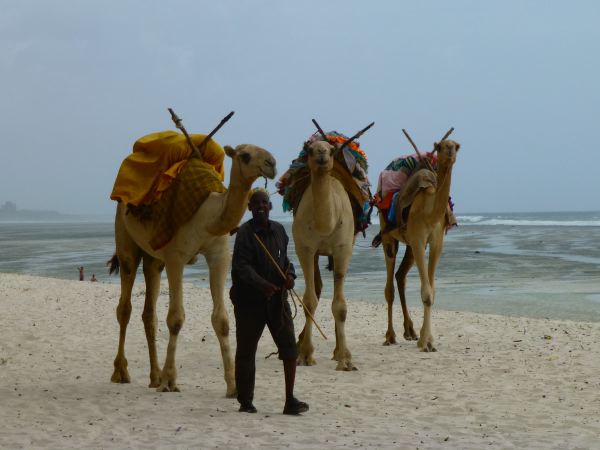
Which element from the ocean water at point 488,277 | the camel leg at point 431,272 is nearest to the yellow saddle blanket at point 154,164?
the camel leg at point 431,272

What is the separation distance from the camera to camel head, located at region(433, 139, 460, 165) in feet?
Result: 33.1

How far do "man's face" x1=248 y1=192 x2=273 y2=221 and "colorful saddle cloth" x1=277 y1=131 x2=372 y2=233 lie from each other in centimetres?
326

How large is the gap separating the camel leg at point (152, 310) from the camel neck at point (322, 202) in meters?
1.76

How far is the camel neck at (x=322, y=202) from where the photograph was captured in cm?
857

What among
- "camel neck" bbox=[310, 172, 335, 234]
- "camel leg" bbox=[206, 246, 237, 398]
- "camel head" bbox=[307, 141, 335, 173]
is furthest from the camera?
"camel neck" bbox=[310, 172, 335, 234]

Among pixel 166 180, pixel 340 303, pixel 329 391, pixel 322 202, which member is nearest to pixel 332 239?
pixel 322 202

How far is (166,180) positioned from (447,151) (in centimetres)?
372

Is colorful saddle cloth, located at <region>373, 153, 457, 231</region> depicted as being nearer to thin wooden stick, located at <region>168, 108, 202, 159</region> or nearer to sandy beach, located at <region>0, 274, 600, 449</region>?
sandy beach, located at <region>0, 274, 600, 449</region>

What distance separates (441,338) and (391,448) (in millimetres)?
5968

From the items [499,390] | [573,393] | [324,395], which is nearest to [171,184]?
[324,395]

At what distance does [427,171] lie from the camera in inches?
428

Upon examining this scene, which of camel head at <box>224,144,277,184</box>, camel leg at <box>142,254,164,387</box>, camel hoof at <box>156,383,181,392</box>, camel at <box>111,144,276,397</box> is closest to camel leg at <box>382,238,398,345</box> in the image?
camel leg at <box>142,254,164,387</box>

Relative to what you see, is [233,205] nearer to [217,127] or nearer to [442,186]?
[217,127]

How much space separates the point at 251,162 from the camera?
23.0ft
